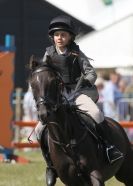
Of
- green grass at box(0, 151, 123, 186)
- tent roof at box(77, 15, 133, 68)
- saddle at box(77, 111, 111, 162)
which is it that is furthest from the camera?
tent roof at box(77, 15, 133, 68)

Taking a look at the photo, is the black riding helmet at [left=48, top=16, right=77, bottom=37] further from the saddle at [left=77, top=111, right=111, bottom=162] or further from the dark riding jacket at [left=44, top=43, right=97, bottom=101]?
the saddle at [left=77, top=111, right=111, bottom=162]

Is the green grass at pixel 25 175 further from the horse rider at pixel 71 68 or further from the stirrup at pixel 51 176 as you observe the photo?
the horse rider at pixel 71 68

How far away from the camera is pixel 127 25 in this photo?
935 inches

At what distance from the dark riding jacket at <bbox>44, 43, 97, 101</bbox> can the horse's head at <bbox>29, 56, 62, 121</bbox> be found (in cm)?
46

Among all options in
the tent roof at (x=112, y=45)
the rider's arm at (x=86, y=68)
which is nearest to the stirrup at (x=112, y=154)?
the rider's arm at (x=86, y=68)

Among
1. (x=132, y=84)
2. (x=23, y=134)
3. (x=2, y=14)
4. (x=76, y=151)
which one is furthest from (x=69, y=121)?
(x=2, y=14)

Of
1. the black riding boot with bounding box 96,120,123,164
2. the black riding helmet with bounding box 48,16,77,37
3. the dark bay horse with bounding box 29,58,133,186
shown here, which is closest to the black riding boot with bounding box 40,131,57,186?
the dark bay horse with bounding box 29,58,133,186

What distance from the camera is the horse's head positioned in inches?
317

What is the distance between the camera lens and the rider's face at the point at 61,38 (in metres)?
9.20

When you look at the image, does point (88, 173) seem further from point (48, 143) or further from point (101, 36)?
point (101, 36)

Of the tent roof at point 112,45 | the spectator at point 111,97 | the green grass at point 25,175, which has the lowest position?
the green grass at point 25,175

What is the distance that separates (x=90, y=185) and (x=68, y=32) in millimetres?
1739

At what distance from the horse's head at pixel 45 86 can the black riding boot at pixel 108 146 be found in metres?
1.00

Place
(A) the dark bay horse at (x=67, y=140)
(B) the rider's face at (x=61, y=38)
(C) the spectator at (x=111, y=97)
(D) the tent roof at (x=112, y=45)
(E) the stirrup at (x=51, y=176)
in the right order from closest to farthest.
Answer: (A) the dark bay horse at (x=67, y=140) → (B) the rider's face at (x=61, y=38) → (E) the stirrup at (x=51, y=176) → (C) the spectator at (x=111, y=97) → (D) the tent roof at (x=112, y=45)
